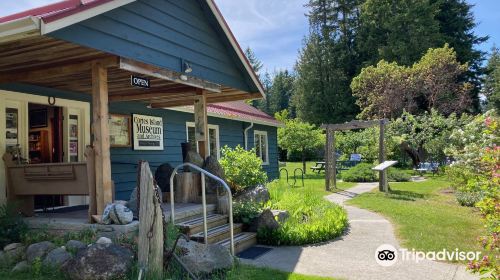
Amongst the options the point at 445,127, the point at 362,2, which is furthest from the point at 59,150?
the point at 362,2

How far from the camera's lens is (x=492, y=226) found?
154 inches

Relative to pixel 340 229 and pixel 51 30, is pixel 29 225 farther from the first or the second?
pixel 340 229

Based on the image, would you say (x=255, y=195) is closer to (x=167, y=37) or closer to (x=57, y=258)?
(x=167, y=37)

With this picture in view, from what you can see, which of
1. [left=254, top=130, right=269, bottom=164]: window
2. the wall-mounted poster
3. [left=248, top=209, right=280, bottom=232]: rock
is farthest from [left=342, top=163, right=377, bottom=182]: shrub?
[left=248, top=209, right=280, bottom=232]: rock

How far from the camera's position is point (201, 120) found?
8148mm

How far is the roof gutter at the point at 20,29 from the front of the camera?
4.21 meters

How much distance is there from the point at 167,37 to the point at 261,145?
1076 centimetres

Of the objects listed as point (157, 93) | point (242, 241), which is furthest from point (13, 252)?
point (157, 93)

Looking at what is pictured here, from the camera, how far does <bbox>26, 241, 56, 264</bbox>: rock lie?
16.0ft

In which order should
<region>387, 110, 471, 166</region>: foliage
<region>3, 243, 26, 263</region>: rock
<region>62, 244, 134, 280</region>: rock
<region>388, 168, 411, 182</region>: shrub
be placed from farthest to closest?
1. <region>387, 110, 471, 166</region>: foliage
2. <region>388, 168, 411, 182</region>: shrub
3. <region>3, 243, 26, 263</region>: rock
4. <region>62, 244, 134, 280</region>: rock

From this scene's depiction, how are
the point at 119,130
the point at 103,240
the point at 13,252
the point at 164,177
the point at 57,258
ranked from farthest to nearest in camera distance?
the point at 119,130 < the point at 164,177 < the point at 13,252 < the point at 103,240 < the point at 57,258

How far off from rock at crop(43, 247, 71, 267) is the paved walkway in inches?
89.8

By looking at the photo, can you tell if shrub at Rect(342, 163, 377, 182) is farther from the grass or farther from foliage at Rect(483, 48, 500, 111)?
foliage at Rect(483, 48, 500, 111)

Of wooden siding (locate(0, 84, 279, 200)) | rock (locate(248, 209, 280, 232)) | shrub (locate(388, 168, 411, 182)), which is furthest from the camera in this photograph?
shrub (locate(388, 168, 411, 182))
